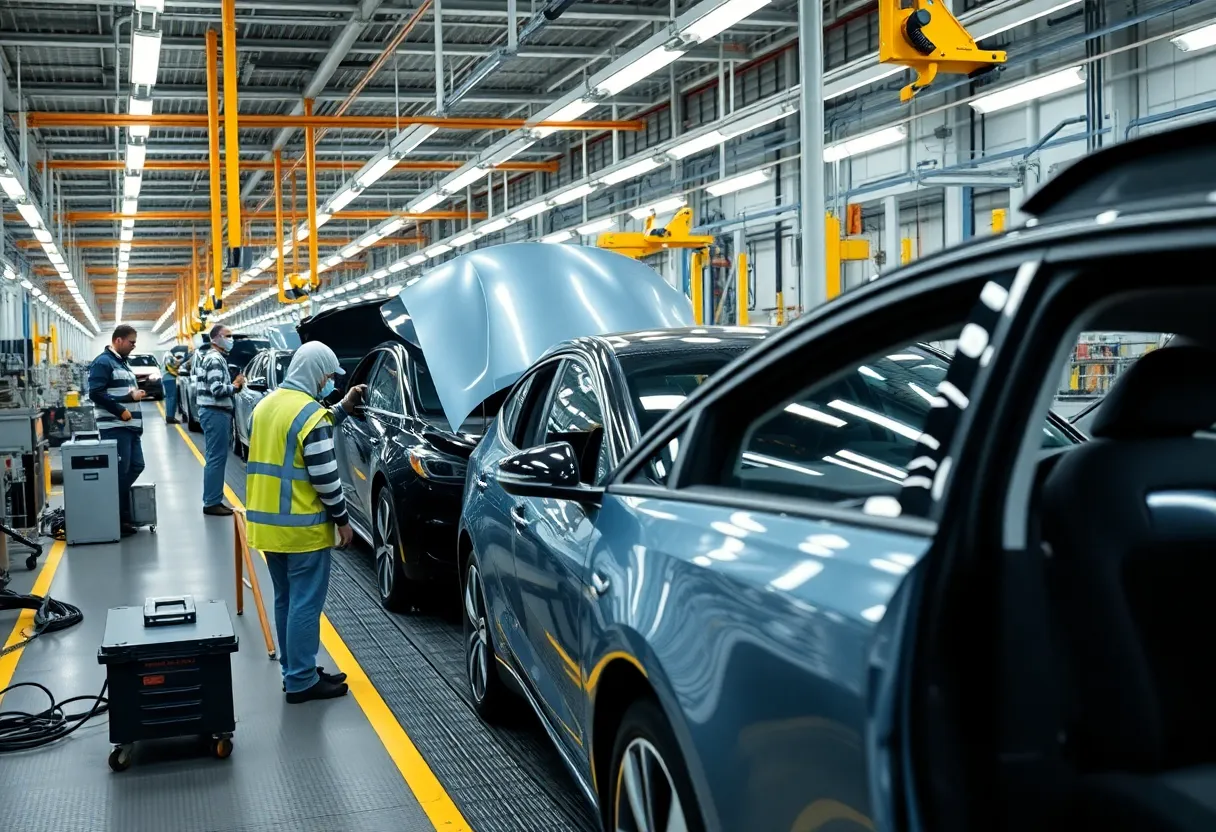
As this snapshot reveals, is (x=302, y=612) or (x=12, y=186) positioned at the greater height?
(x=12, y=186)

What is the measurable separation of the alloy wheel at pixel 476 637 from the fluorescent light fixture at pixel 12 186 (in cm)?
1388

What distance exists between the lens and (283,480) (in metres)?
5.16

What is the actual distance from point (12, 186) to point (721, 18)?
38.4ft

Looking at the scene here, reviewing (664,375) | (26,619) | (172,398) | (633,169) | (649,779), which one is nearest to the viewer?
(649,779)

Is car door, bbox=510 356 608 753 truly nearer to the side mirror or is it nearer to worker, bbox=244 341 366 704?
the side mirror

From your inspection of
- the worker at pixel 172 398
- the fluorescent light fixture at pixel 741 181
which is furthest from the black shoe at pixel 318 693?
the worker at pixel 172 398

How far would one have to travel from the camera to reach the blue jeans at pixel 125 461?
10.2 m

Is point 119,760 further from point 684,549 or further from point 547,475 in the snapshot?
point 684,549

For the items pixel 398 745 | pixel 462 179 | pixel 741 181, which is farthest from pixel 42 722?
pixel 462 179

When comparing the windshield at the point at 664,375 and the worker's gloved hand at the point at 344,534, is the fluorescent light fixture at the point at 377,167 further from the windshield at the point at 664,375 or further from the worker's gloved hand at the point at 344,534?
the windshield at the point at 664,375

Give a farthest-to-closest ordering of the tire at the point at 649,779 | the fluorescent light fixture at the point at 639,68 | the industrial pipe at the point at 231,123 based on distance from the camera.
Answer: the industrial pipe at the point at 231,123 < the fluorescent light fixture at the point at 639,68 < the tire at the point at 649,779

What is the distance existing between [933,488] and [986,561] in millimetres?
120

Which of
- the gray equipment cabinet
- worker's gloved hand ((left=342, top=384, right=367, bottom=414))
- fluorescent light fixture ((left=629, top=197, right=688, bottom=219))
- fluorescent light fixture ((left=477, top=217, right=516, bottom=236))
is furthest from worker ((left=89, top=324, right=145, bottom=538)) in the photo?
fluorescent light fixture ((left=477, top=217, right=516, bottom=236))

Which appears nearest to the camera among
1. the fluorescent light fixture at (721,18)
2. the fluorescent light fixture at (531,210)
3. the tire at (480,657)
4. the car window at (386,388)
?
the tire at (480,657)
